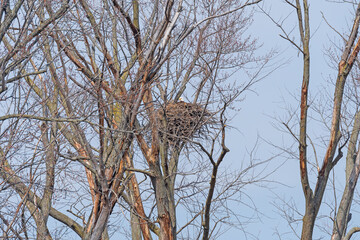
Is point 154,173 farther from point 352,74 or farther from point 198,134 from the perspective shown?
point 352,74

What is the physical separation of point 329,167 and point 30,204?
4491mm

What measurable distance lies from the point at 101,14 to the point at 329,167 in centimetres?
354

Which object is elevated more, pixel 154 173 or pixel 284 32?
pixel 284 32

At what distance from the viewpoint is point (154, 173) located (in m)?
7.38

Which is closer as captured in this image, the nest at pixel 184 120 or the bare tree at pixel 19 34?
the bare tree at pixel 19 34

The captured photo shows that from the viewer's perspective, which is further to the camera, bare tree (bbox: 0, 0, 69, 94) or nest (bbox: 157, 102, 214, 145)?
nest (bbox: 157, 102, 214, 145)

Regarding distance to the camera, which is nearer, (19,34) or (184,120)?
(19,34)

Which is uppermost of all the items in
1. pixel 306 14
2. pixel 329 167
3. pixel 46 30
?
pixel 306 14

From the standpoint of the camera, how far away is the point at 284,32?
23.6 feet

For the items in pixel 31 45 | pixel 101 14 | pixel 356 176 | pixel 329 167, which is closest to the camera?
pixel 31 45

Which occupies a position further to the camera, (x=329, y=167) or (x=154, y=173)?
(x=154, y=173)

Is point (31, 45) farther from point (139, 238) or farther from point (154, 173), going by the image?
point (139, 238)

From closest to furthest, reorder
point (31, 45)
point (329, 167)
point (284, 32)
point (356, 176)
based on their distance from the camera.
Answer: point (31, 45) → point (329, 167) → point (284, 32) → point (356, 176)

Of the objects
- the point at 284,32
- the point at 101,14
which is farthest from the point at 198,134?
the point at 101,14
